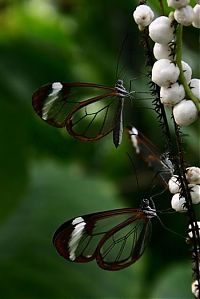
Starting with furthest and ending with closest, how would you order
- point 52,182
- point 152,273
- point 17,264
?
1. point 52,182
2. point 152,273
3. point 17,264

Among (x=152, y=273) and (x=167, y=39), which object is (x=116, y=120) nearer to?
(x=167, y=39)

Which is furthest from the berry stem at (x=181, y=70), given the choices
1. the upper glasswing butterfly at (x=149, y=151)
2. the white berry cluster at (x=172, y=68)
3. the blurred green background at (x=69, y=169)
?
the blurred green background at (x=69, y=169)

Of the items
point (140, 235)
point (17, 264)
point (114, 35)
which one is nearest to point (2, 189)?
point (17, 264)

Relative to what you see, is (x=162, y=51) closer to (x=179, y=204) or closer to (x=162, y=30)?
(x=162, y=30)

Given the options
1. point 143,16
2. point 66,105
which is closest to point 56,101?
point 66,105

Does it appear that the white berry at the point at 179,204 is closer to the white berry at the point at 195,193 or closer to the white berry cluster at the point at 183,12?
the white berry at the point at 195,193

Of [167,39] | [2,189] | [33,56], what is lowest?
[167,39]
